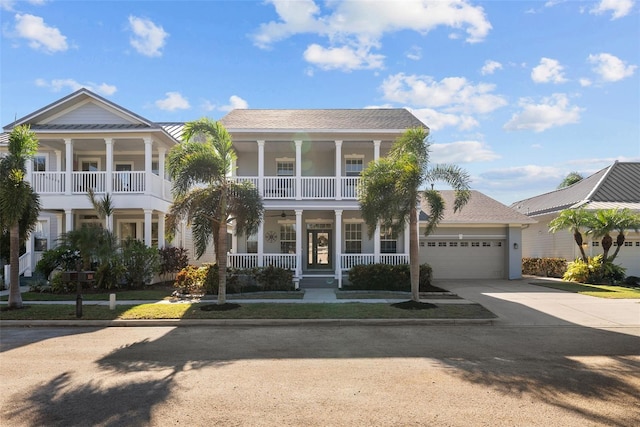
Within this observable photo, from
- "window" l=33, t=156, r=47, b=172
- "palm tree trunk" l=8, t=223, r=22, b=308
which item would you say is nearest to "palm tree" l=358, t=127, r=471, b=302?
"palm tree trunk" l=8, t=223, r=22, b=308

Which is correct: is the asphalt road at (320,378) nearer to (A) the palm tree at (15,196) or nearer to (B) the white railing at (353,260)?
(A) the palm tree at (15,196)

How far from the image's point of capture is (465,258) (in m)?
21.5

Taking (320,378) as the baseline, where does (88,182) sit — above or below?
above

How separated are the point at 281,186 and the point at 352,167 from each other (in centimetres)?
378

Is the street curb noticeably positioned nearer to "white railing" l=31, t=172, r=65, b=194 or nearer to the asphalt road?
the asphalt road

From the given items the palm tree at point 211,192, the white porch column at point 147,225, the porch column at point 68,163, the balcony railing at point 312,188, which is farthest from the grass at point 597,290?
the porch column at point 68,163

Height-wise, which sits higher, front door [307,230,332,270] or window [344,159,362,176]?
window [344,159,362,176]

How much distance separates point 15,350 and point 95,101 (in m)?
13.2

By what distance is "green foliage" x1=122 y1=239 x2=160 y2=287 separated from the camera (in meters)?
16.3

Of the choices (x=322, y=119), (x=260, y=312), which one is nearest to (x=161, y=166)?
(x=322, y=119)

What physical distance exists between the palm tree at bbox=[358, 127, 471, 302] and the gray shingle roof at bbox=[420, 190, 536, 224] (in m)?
Answer: 8.92

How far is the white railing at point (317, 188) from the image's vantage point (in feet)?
60.3

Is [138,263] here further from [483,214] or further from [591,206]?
[591,206]

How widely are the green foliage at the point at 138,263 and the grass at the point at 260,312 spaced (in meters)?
3.91
